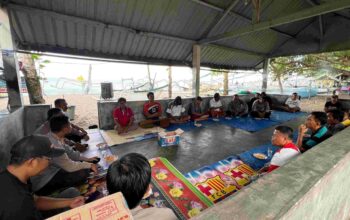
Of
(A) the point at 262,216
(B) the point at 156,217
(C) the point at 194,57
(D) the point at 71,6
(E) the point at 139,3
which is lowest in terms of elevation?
(B) the point at 156,217

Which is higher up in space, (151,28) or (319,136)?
(151,28)

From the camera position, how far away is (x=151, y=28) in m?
5.64

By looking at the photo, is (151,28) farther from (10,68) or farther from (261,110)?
(261,110)

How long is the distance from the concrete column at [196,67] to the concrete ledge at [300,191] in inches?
235

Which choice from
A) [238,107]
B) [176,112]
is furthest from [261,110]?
[176,112]

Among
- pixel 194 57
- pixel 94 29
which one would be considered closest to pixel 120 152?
pixel 94 29

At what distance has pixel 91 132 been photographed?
5066mm

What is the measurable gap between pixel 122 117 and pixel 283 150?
409 centimetres

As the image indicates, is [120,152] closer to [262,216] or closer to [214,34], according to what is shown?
[262,216]

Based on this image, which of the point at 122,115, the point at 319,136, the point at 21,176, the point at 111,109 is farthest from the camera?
the point at 111,109

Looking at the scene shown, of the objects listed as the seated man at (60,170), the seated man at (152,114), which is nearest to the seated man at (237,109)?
the seated man at (152,114)

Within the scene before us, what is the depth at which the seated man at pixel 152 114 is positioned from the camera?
5602 mm

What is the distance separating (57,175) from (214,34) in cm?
643

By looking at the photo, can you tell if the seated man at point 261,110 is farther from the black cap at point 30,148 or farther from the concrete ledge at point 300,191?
the black cap at point 30,148
